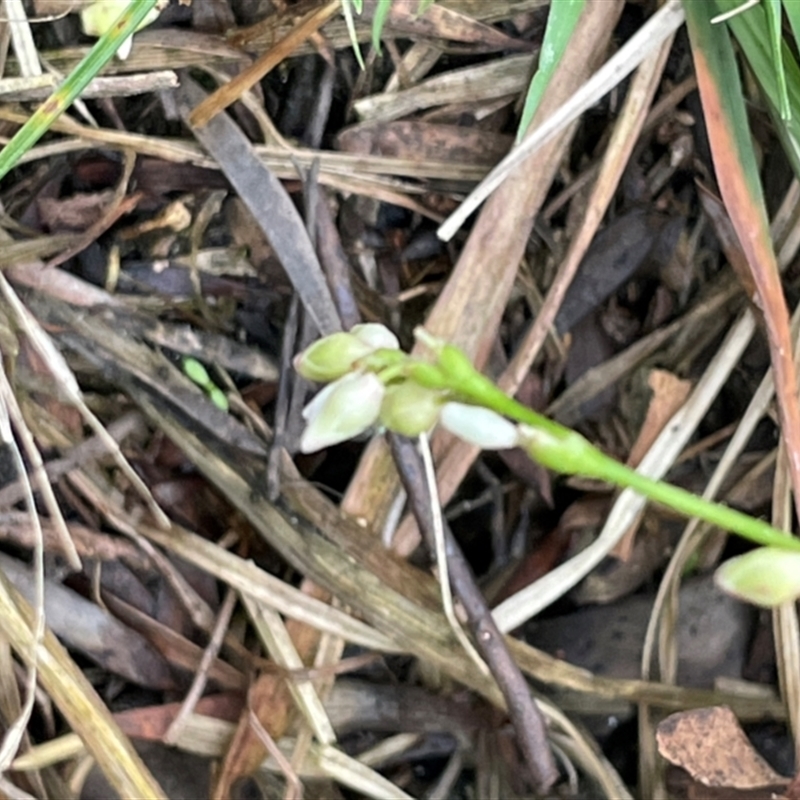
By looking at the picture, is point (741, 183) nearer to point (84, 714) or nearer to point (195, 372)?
point (195, 372)

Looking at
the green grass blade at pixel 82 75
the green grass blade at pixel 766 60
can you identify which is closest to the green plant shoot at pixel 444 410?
the green grass blade at pixel 82 75

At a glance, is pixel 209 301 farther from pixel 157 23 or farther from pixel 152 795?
pixel 152 795

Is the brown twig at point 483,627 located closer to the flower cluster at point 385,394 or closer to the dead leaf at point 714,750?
the dead leaf at point 714,750

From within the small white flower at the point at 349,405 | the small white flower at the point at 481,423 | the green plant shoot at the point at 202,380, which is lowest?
the green plant shoot at the point at 202,380

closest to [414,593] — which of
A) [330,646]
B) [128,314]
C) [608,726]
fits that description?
[330,646]

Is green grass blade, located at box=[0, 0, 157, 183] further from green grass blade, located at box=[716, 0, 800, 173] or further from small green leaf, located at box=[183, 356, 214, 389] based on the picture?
green grass blade, located at box=[716, 0, 800, 173]

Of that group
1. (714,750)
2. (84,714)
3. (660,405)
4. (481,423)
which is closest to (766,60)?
(660,405)

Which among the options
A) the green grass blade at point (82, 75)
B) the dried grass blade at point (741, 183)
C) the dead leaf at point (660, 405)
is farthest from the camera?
the dead leaf at point (660, 405)
